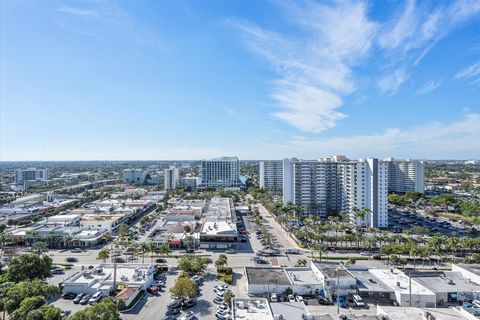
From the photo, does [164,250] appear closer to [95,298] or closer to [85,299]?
[95,298]

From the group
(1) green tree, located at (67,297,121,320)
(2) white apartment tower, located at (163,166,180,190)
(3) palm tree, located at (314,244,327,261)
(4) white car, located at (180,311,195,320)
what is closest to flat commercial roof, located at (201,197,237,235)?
(3) palm tree, located at (314,244,327,261)

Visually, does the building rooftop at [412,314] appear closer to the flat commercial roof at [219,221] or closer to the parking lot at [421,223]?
the flat commercial roof at [219,221]

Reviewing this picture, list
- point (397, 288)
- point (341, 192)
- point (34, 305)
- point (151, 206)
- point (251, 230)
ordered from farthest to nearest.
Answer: point (151, 206) → point (341, 192) → point (251, 230) → point (397, 288) → point (34, 305)

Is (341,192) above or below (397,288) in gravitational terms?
above

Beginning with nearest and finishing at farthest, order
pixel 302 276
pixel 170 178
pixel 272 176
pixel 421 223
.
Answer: pixel 302 276 < pixel 421 223 < pixel 272 176 < pixel 170 178

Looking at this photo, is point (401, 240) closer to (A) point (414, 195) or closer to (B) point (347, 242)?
(B) point (347, 242)

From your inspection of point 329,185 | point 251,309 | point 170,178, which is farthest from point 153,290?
point 170,178

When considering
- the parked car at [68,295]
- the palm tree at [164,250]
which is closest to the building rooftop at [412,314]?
the palm tree at [164,250]

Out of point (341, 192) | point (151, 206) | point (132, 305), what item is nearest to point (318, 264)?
point (132, 305)
